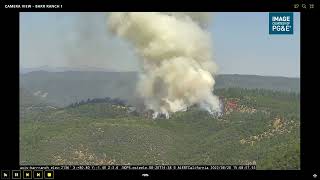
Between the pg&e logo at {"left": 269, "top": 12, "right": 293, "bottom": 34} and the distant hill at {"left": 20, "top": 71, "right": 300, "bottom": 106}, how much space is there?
1072mm

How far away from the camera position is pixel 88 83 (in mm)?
14125

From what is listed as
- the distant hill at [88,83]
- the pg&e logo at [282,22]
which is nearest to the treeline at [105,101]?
the distant hill at [88,83]

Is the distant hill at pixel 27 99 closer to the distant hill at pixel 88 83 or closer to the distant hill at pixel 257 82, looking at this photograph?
the distant hill at pixel 88 83

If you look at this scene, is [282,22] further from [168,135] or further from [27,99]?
[27,99]

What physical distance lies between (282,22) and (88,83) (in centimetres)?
465

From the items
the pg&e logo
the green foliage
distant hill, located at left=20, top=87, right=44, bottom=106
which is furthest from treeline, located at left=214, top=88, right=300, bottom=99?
distant hill, located at left=20, top=87, right=44, bottom=106

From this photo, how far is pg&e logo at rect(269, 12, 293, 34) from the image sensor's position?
12.2 meters

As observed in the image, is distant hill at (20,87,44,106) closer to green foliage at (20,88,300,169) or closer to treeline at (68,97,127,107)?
green foliage at (20,88,300,169)

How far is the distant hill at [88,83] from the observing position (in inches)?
527

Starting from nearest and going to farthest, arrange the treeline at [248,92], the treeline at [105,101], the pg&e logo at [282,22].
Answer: the pg&e logo at [282,22], the treeline at [105,101], the treeline at [248,92]

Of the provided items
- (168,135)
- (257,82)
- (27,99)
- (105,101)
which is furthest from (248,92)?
(27,99)

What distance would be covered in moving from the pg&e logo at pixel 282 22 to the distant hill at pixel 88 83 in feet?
3.52

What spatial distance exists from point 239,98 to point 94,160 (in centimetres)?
387
